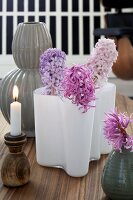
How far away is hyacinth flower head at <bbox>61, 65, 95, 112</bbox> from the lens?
76 cm

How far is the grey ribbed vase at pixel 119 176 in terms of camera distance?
701 mm

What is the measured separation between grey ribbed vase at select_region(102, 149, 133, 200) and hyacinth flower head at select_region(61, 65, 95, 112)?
0.12 metres

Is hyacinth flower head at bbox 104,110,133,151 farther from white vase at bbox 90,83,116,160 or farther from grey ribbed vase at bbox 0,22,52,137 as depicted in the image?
grey ribbed vase at bbox 0,22,52,137

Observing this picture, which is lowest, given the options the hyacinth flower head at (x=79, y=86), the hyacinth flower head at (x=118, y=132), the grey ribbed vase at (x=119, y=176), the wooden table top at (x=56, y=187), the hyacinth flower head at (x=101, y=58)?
the wooden table top at (x=56, y=187)

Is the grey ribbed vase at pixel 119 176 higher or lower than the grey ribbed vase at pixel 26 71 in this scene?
lower

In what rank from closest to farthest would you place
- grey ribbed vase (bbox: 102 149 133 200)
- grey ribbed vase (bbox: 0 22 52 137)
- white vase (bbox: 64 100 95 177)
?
grey ribbed vase (bbox: 102 149 133 200), white vase (bbox: 64 100 95 177), grey ribbed vase (bbox: 0 22 52 137)

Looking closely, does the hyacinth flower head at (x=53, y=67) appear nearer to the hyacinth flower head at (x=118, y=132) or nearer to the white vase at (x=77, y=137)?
the white vase at (x=77, y=137)

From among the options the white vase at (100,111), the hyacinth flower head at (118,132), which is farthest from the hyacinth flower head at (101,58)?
the hyacinth flower head at (118,132)

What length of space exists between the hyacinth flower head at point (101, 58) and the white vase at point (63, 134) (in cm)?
11

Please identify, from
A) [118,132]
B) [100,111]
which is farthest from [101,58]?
[118,132]

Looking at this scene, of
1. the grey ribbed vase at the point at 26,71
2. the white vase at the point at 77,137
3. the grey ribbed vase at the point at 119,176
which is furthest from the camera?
the grey ribbed vase at the point at 26,71

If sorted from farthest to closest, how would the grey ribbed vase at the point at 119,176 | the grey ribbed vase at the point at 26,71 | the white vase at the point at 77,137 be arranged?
the grey ribbed vase at the point at 26,71, the white vase at the point at 77,137, the grey ribbed vase at the point at 119,176

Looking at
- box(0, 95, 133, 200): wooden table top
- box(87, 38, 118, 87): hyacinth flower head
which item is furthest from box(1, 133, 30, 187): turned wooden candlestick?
box(87, 38, 118, 87): hyacinth flower head

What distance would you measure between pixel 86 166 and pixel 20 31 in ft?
1.50
